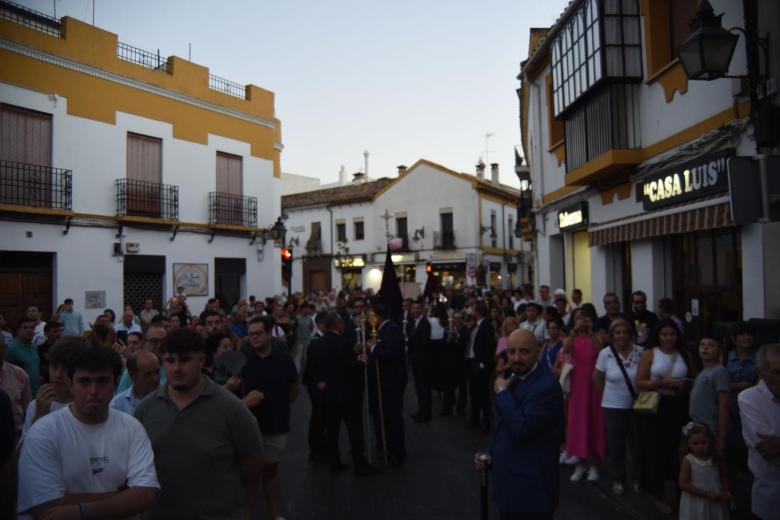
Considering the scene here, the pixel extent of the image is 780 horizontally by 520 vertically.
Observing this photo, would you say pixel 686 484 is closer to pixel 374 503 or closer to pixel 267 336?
pixel 374 503

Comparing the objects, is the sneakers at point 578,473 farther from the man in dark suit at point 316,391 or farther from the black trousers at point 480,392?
the man in dark suit at point 316,391

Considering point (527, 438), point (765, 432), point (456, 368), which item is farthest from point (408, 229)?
point (527, 438)

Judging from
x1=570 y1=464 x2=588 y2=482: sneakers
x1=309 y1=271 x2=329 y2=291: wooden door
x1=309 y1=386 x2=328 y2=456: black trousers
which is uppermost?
x1=309 y1=271 x2=329 y2=291: wooden door

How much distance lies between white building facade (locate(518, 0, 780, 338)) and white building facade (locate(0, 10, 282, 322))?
1111cm

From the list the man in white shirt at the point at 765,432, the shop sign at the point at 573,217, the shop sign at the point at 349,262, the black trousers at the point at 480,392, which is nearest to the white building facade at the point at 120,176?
the shop sign at the point at 573,217

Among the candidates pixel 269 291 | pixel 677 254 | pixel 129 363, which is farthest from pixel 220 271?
pixel 129 363

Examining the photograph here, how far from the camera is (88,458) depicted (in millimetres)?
2414

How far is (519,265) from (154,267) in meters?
31.7

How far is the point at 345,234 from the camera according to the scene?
4047 cm

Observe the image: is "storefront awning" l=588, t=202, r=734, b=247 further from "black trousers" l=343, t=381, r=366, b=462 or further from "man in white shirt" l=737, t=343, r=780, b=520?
"black trousers" l=343, t=381, r=366, b=462

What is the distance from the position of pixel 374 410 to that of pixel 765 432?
466cm

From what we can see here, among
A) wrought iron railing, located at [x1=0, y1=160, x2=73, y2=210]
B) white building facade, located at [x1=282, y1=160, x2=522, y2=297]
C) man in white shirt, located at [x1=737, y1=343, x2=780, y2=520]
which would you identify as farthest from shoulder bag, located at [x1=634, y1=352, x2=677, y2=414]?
white building facade, located at [x1=282, y1=160, x2=522, y2=297]

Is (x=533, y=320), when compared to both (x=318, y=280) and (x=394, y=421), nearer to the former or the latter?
(x=394, y=421)

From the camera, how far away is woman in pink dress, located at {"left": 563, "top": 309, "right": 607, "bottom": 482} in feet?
20.1
